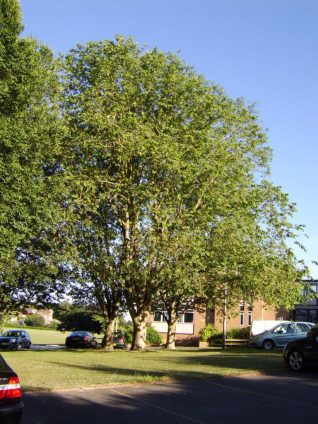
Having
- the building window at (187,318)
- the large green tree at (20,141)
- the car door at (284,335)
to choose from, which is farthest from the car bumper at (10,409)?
the building window at (187,318)

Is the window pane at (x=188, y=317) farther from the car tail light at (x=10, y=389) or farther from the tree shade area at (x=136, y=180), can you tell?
the car tail light at (x=10, y=389)

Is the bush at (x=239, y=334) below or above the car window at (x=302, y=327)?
below

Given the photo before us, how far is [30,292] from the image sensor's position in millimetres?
32500

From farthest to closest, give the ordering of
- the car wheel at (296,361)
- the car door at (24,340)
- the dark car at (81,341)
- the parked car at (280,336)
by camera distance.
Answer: the car door at (24,340), the dark car at (81,341), the parked car at (280,336), the car wheel at (296,361)

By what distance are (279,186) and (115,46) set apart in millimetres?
11594

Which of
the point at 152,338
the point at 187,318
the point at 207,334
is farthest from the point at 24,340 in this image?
the point at 187,318

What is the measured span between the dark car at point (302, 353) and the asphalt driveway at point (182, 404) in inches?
101

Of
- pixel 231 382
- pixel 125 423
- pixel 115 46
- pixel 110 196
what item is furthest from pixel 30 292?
pixel 125 423

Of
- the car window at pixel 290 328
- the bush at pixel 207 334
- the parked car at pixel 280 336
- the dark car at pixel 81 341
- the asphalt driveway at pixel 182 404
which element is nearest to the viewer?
the asphalt driveway at pixel 182 404

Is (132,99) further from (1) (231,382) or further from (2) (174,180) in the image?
(1) (231,382)

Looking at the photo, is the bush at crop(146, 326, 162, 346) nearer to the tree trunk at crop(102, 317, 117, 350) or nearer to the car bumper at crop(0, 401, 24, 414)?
the tree trunk at crop(102, 317, 117, 350)

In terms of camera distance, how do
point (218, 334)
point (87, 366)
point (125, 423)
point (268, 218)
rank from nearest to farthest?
1. point (125, 423)
2. point (87, 366)
3. point (268, 218)
4. point (218, 334)

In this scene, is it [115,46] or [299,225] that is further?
[299,225]

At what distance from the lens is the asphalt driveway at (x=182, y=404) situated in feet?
26.3
